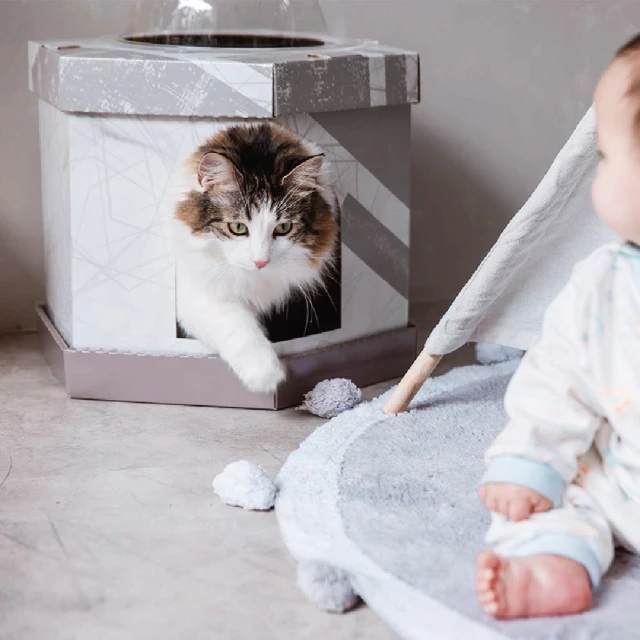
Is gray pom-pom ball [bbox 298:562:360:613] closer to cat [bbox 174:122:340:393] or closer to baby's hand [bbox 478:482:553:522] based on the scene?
baby's hand [bbox 478:482:553:522]

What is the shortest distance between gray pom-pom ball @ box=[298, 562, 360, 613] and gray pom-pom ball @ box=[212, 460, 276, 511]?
0.18 meters

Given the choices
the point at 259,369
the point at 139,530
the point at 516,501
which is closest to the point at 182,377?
the point at 259,369

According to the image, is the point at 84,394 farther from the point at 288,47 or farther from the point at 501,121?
the point at 501,121

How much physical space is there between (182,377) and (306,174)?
1.23ft

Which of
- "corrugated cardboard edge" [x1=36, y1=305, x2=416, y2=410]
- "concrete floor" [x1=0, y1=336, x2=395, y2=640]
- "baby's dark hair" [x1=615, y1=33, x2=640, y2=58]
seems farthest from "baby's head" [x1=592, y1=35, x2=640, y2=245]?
"corrugated cardboard edge" [x1=36, y1=305, x2=416, y2=410]

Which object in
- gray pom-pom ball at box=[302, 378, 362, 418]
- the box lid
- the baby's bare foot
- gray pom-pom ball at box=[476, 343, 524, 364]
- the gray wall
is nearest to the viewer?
the baby's bare foot

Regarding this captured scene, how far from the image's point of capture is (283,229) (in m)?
1.43

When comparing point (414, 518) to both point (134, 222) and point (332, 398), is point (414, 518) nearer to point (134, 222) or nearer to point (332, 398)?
point (332, 398)

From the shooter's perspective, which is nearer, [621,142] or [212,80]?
[621,142]

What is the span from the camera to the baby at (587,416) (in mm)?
921

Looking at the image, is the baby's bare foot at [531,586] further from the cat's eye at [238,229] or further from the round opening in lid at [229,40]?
the round opening in lid at [229,40]

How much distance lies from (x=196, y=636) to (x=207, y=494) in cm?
32

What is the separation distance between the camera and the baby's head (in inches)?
36.2

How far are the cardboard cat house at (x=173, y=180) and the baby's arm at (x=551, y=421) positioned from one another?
58 cm
